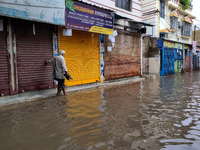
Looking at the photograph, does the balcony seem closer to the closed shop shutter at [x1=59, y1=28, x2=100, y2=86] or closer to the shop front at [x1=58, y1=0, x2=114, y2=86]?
the shop front at [x1=58, y1=0, x2=114, y2=86]

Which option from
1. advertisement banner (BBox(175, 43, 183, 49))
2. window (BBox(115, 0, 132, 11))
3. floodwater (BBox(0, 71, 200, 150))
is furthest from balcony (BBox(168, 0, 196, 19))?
floodwater (BBox(0, 71, 200, 150))

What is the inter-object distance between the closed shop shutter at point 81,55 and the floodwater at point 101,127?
3304 mm

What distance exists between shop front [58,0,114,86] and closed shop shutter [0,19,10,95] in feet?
7.56

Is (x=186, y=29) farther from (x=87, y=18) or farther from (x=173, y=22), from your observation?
(x=87, y=18)

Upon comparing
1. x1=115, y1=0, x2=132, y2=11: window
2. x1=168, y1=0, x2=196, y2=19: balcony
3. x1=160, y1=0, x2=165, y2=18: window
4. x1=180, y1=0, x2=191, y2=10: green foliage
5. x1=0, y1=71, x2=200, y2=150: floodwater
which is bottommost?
x1=0, y1=71, x2=200, y2=150: floodwater

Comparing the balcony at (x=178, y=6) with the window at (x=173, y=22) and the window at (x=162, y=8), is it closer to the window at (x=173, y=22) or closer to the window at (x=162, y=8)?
the window at (x=162, y=8)

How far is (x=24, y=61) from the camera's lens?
20.2 feet

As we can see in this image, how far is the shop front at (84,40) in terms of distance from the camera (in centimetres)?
716

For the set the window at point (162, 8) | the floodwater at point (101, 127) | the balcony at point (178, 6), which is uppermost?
the balcony at point (178, 6)

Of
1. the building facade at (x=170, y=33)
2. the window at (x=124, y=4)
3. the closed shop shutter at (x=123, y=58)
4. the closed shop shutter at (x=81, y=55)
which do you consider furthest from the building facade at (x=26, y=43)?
the building facade at (x=170, y=33)

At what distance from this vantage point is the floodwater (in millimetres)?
2678

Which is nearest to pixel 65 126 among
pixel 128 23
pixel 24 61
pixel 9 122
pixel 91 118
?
pixel 91 118

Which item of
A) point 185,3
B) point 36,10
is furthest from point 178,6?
point 36,10

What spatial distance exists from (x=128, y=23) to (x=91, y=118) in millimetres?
9487
